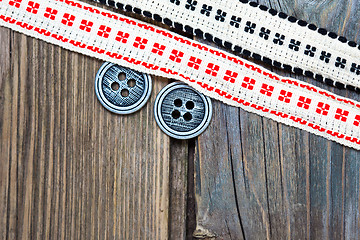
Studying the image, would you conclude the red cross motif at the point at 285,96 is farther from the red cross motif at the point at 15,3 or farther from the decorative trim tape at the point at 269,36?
the red cross motif at the point at 15,3

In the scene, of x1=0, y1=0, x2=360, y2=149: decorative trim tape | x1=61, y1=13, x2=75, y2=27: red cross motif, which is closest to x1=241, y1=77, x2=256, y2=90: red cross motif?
x1=0, y1=0, x2=360, y2=149: decorative trim tape

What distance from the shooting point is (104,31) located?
32.2 inches

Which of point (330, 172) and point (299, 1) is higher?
point (299, 1)

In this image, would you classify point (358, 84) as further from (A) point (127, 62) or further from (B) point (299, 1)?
(A) point (127, 62)

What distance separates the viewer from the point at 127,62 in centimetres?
81

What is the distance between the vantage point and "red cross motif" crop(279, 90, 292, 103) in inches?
32.1

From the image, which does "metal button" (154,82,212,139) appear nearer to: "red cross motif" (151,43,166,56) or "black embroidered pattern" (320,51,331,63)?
"red cross motif" (151,43,166,56)

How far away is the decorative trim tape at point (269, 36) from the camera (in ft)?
2.69

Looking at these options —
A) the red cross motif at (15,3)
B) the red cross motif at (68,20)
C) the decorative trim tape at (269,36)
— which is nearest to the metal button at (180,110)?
the decorative trim tape at (269,36)

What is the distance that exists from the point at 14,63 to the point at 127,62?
251 millimetres

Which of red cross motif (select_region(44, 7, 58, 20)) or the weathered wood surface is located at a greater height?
red cross motif (select_region(44, 7, 58, 20))

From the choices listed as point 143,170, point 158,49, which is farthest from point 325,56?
point 143,170

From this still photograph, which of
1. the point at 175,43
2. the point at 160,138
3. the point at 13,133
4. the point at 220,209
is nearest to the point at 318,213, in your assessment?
the point at 220,209

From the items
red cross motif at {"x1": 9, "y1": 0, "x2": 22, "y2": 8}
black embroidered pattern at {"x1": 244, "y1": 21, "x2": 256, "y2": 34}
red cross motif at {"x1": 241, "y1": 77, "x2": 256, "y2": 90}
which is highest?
red cross motif at {"x1": 9, "y1": 0, "x2": 22, "y2": 8}
